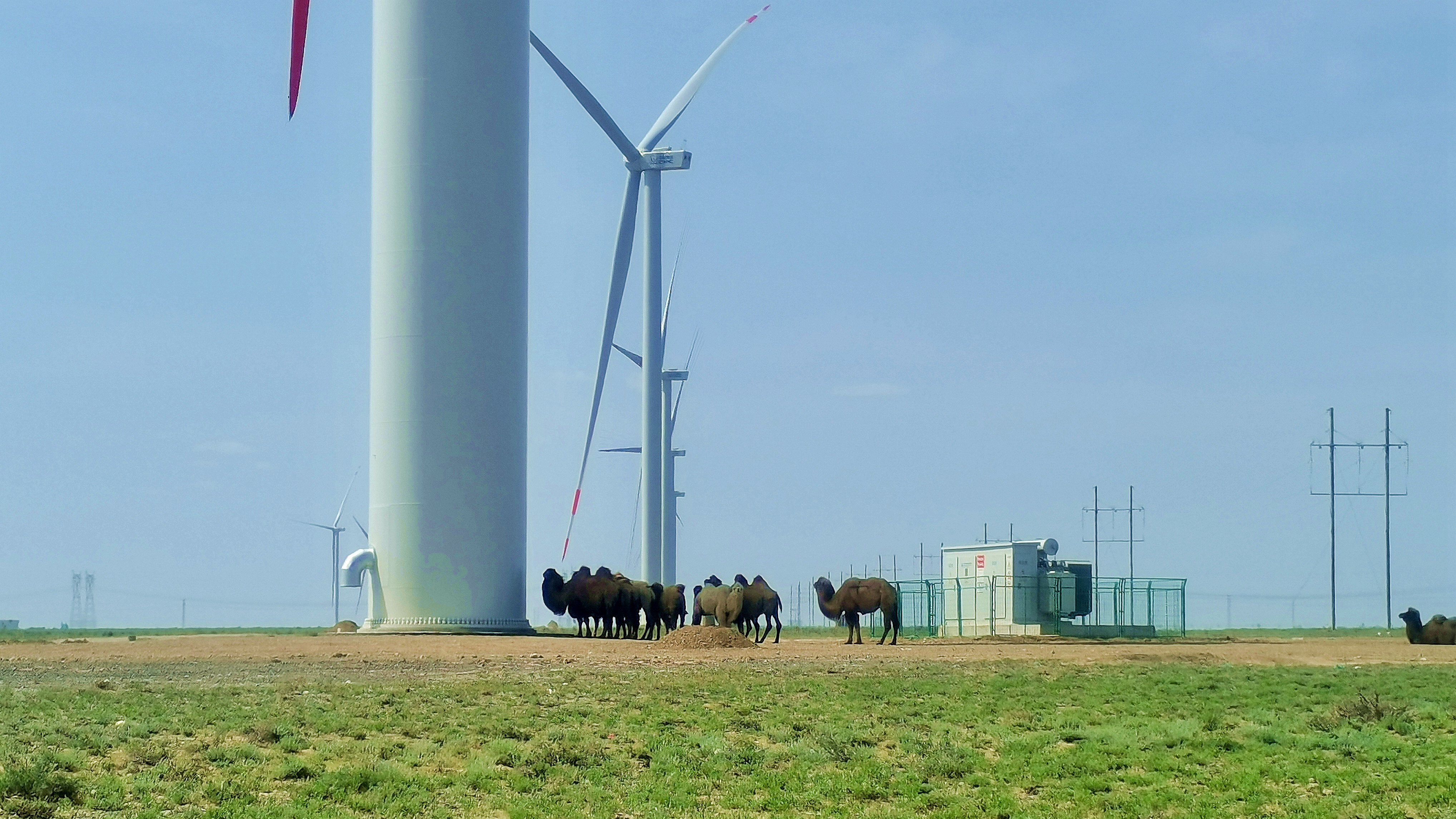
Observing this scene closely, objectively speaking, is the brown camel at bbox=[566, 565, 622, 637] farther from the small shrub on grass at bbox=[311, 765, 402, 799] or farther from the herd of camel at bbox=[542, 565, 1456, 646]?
the small shrub on grass at bbox=[311, 765, 402, 799]

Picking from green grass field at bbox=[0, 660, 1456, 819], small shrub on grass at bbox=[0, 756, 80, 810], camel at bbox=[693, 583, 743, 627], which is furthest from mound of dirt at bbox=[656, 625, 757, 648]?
small shrub on grass at bbox=[0, 756, 80, 810]

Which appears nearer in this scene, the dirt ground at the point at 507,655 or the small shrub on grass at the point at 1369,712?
the small shrub on grass at the point at 1369,712

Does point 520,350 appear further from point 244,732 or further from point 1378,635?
Result: point 1378,635

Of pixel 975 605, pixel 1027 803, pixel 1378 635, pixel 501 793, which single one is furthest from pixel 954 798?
pixel 1378 635

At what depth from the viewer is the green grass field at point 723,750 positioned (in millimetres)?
16500

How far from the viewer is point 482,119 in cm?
5319

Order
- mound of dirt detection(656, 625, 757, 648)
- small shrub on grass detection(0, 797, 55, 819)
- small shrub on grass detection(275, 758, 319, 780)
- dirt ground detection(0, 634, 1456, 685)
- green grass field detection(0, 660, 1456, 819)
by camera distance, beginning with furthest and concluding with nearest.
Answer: mound of dirt detection(656, 625, 757, 648), dirt ground detection(0, 634, 1456, 685), small shrub on grass detection(275, 758, 319, 780), green grass field detection(0, 660, 1456, 819), small shrub on grass detection(0, 797, 55, 819)

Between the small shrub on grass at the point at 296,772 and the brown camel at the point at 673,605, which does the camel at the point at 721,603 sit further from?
the small shrub on grass at the point at 296,772

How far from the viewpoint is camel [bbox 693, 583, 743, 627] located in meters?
50.1

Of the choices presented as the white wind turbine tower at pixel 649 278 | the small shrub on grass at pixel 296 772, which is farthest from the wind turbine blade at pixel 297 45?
the small shrub on grass at pixel 296 772

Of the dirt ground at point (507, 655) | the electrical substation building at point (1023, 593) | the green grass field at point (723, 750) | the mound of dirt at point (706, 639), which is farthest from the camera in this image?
the electrical substation building at point (1023, 593)

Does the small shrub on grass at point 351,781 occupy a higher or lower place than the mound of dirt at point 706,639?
higher

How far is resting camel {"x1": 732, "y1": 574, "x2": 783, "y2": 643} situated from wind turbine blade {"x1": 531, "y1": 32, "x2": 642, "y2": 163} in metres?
26.3

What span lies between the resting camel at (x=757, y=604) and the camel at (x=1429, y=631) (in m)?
21.7
